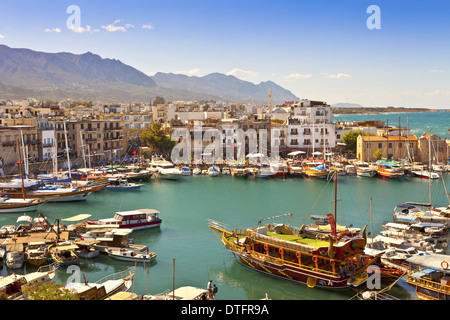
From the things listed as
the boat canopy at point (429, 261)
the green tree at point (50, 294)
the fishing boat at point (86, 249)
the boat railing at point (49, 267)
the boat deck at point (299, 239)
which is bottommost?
the boat railing at point (49, 267)

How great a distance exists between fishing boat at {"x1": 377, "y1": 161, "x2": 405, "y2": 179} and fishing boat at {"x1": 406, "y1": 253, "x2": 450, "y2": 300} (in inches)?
1096

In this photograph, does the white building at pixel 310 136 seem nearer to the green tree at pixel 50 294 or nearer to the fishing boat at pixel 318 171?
the fishing boat at pixel 318 171

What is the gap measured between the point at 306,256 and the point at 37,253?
37.9 ft

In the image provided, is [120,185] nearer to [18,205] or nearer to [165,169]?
[165,169]

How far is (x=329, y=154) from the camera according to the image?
171ft

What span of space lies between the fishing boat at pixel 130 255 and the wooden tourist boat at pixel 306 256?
3503 millimetres

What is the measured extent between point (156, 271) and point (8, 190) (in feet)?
66.3

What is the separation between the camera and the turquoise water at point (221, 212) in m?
17.8

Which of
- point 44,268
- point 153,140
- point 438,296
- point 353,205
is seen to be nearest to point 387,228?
point 353,205

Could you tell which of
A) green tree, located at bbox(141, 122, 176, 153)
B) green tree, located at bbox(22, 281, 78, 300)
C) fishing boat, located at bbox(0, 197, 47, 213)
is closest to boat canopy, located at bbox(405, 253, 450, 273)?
green tree, located at bbox(22, 281, 78, 300)

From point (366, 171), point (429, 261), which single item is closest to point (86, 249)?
point (429, 261)

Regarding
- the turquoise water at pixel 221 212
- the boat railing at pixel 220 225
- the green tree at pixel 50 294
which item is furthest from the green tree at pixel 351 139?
the green tree at pixel 50 294

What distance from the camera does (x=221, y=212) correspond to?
30062 millimetres

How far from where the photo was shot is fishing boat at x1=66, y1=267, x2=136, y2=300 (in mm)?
13748
